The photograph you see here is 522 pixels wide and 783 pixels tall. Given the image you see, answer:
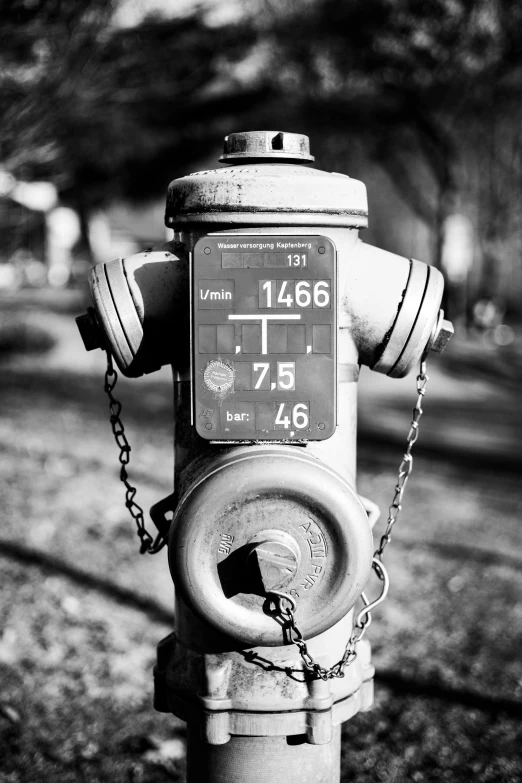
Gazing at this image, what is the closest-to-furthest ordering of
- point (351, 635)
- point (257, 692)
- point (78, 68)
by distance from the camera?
point (257, 692), point (351, 635), point (78, 68)

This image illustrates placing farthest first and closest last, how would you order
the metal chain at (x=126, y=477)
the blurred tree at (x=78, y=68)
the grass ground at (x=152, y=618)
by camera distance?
the blurred tree at (x=78, y=68) → the grass ground at (x=152, y=618) → the metal chain at (x=126, y=477)

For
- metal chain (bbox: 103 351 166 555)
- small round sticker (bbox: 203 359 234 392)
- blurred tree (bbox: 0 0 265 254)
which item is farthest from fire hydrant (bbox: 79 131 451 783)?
blurred tree (bbox: 0 0 265 254)

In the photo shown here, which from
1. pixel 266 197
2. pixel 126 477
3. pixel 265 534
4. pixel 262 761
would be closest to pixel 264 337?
pixel 266 197

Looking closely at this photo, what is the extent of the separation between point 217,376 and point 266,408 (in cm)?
12

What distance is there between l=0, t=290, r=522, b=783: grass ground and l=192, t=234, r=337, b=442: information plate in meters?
1.65

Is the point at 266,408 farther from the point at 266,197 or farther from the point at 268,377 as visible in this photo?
the point at 266,197

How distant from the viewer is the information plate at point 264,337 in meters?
1.86

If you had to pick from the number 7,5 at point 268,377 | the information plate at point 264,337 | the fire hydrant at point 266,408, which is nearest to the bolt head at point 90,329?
the fire hydrant at point 266,408

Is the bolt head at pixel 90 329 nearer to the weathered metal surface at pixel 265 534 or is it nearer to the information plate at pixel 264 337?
the information plate at pixel 264 337

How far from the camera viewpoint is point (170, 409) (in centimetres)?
876

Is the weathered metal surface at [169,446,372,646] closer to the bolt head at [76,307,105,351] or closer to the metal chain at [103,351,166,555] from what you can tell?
the metal chain at [103,351,166,555]

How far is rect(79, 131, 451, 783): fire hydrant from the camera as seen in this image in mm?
1837

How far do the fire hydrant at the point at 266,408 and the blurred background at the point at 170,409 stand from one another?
3.76 feet

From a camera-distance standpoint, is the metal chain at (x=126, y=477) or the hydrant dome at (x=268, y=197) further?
the metal chain at (x=126, y=477)
